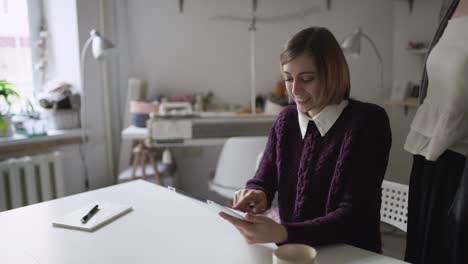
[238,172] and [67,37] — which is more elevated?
[67,37]

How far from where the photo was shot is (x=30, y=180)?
211cm

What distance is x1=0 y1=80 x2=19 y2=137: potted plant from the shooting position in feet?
6.88

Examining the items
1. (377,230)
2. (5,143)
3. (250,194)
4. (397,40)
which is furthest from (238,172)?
(397,40)

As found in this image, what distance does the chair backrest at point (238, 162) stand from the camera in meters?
1.99

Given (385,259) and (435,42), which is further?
(435,42)

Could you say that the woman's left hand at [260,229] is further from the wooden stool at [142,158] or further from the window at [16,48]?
the window at [16,48]

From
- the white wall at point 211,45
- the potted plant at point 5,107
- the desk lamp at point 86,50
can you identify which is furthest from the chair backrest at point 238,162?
the potted plant at point 5,107

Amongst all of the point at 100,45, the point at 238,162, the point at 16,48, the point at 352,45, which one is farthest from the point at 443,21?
the point at 16,48

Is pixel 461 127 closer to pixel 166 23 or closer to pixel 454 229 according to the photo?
pixel 454 229

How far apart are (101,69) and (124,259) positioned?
1940 millimetres

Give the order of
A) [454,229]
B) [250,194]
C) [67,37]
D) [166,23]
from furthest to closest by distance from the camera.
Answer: [166,23] < [67,37] < [250,194] < [454,229]

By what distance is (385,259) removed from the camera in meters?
0.81

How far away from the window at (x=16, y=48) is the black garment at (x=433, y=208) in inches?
90.0

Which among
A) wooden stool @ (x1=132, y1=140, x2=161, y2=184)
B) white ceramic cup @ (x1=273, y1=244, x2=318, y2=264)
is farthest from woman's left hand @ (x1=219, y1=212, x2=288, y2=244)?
→ wooden stool @ (x1=132, y1=140, x2=161, y2=184)
